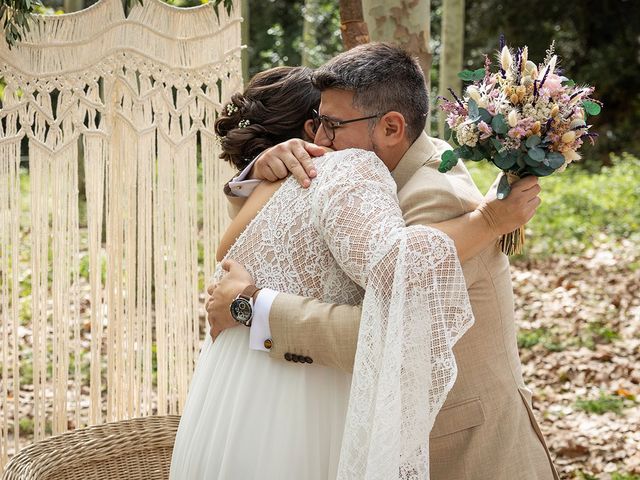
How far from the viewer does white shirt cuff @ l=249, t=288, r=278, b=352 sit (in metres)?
2.14

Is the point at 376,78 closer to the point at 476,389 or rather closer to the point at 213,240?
the point at 476,389

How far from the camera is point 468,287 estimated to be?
2205 mm

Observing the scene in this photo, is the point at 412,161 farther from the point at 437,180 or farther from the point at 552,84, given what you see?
the point at 552,84

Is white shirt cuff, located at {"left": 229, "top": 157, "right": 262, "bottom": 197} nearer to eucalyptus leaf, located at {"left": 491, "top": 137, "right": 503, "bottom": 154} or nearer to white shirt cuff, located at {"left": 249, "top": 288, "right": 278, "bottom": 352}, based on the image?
white shirt cuff, located at {"left": 249, "top": 288, "right": 278, "bottom": 352}

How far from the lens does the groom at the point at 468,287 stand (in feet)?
6.98

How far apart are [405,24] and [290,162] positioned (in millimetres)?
1781

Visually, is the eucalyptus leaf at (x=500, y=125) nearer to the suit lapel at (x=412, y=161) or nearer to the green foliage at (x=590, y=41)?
the suit lapel at (x=412, y=161)

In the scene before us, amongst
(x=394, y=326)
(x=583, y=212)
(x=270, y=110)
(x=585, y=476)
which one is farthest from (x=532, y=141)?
(x=583, y=212)

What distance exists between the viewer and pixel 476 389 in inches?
88.1

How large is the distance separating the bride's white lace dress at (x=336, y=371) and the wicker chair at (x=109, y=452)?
2.98ft

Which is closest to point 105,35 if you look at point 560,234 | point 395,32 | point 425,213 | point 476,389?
point 395,32

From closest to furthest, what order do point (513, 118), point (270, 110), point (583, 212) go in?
point (513, 118) → point (270, 110) → point (583, 212)

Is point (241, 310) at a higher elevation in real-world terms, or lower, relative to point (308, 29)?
lower

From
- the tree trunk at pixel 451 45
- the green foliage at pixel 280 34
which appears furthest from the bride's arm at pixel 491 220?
the green foliage at pixel 280 34
